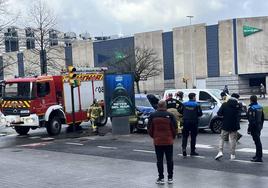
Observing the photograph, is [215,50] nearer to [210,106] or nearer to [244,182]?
[210,106]

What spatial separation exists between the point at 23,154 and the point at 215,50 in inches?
2194

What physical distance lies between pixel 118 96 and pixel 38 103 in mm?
3349

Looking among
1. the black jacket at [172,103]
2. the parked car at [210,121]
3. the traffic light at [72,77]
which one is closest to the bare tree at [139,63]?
the traffic light at [72,77]

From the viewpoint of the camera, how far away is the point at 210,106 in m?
21.0

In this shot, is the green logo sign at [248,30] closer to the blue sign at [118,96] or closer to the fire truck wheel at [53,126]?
the blue sign at [118,96]

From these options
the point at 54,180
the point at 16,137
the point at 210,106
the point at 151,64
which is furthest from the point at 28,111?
the point at 151,64

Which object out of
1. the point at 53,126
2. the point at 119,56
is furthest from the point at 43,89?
the point at 119,56

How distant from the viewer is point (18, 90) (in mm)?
21719

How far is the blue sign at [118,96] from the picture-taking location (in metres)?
21.6

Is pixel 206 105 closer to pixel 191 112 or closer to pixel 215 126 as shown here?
pixel 215 126

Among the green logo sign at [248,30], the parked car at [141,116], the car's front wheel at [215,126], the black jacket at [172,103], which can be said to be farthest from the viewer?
the green logo sign at [248,30]

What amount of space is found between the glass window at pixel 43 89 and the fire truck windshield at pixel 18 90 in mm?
348

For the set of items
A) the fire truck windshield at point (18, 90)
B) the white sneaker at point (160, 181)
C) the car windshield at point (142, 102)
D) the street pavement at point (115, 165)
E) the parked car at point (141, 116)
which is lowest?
the street pavement at point (115, 165)

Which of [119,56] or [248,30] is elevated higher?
[248,30]
